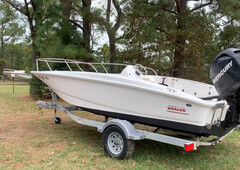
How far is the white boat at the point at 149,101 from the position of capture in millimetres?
3285

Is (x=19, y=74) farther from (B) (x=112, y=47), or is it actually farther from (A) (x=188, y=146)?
(A) (x=188, y=146)

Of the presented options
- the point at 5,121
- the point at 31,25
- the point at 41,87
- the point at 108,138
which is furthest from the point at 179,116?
the point at 31,25

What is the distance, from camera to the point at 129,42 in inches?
333

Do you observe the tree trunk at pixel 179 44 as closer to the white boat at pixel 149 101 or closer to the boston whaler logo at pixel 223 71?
the white boat at pixel 149 101

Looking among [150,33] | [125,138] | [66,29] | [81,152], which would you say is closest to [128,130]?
[125,138]

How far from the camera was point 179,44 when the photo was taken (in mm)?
7676

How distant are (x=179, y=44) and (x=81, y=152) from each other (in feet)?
16.6

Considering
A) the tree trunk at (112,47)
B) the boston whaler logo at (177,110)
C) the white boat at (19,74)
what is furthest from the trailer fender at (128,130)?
the white boat at (19,74)

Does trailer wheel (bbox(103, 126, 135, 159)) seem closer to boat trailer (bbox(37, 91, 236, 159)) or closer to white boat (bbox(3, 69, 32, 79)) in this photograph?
boat trailer (bbox(37, 91, 236, 159))

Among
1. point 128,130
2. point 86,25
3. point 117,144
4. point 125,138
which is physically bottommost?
point 117,144

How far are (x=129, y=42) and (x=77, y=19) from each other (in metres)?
3.80

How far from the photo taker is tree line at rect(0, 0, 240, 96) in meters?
7.62

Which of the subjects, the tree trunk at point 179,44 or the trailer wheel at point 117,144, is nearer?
the trailer wheel at point 117,144

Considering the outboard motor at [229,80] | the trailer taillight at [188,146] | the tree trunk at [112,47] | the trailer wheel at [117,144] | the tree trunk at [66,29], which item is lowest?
the trailer wheel at [117,144]
